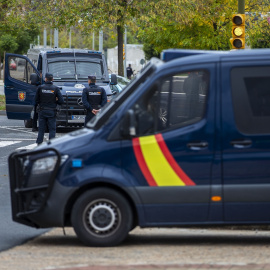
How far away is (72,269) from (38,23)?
1257 inches

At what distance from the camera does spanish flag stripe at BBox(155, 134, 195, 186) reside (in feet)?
27.4

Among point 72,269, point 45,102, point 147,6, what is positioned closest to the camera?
point 72,269

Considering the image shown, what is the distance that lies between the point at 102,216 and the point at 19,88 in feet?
50.4

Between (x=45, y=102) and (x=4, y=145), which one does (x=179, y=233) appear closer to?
(x=45, y=102)

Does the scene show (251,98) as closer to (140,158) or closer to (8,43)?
(140,158)

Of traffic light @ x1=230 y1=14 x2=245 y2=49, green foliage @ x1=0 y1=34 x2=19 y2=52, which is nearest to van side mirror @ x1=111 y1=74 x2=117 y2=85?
traffic light @ x1=230 y1=14 x2=245 y2=49

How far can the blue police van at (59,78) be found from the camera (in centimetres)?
2322

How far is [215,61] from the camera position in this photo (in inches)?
332

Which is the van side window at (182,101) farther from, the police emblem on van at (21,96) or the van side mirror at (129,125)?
the police emblem on van at (21,96)

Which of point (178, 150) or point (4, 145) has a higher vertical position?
point (178, 150)

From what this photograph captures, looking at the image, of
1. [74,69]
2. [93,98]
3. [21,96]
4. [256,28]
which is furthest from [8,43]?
[93,98]

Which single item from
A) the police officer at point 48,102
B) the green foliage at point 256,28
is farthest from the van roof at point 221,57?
the green foliage at point 256,28

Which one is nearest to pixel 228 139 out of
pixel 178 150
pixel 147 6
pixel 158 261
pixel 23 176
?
pixel 178 150

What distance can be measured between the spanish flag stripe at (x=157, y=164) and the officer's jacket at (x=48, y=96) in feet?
33.2
